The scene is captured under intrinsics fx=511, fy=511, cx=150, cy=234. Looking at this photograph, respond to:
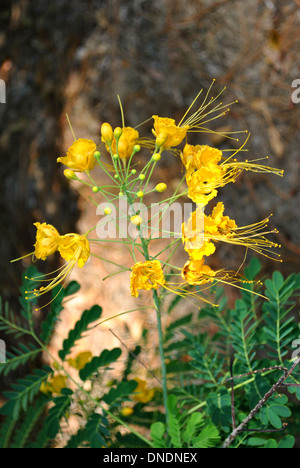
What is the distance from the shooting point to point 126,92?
1.38 m

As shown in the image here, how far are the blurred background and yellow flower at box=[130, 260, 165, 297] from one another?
869 mm

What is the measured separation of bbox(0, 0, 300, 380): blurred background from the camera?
1336 mm

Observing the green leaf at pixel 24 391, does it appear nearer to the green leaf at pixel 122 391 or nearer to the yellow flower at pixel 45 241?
the green leaf at pixel 122 391

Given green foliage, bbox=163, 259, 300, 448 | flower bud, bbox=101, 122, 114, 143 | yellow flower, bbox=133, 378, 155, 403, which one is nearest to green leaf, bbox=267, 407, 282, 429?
green foliage, bbox=163, 259, 300, 448

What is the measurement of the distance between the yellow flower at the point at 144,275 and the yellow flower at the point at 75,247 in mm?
46

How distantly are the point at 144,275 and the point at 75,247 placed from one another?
0.22 feet

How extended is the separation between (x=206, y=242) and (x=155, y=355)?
0.36 m

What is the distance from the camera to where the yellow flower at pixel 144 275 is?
1.40 ft

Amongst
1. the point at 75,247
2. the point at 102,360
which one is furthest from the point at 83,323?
the point at 75,247

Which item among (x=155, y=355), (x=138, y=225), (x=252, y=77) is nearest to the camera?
(x=138, y=225)

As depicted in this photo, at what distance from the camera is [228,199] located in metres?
1.35

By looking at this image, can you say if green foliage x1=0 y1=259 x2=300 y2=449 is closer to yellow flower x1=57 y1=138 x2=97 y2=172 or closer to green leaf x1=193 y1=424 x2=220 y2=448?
green leaf x1=193 y1=424 x2=220 y2=448
